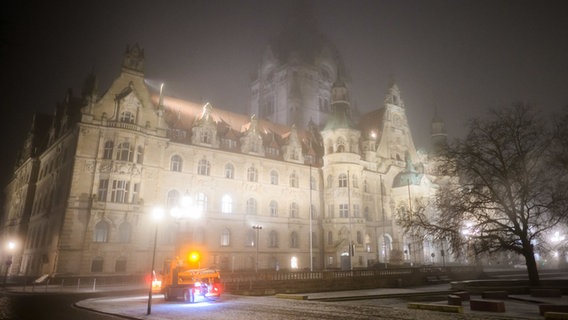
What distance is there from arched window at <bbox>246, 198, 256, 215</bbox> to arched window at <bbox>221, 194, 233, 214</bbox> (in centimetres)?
250

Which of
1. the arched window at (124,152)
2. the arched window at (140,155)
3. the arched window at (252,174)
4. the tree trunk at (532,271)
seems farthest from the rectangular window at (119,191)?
the tree trunk at (532,271)

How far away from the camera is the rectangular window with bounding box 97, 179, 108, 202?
39.8 meters

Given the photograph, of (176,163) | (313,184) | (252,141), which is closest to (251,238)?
(252,141)

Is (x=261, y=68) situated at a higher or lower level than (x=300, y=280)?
higher

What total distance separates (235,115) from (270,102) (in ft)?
82.7

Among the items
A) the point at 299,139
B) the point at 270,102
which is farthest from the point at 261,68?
the point at 299,139

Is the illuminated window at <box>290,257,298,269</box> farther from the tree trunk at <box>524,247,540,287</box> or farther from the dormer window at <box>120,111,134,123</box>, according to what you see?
the tree trunk at <box>524,247,540,287</box>

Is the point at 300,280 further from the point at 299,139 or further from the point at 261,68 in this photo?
the point at 261,68

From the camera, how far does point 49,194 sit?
4594 centimetres

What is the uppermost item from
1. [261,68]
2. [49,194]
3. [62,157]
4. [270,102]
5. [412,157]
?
[261,68]

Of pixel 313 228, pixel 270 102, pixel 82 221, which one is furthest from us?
pixel 270 102

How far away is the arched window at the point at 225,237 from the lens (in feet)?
157

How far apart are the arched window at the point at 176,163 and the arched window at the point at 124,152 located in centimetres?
523

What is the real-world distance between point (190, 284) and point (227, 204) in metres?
27.8
